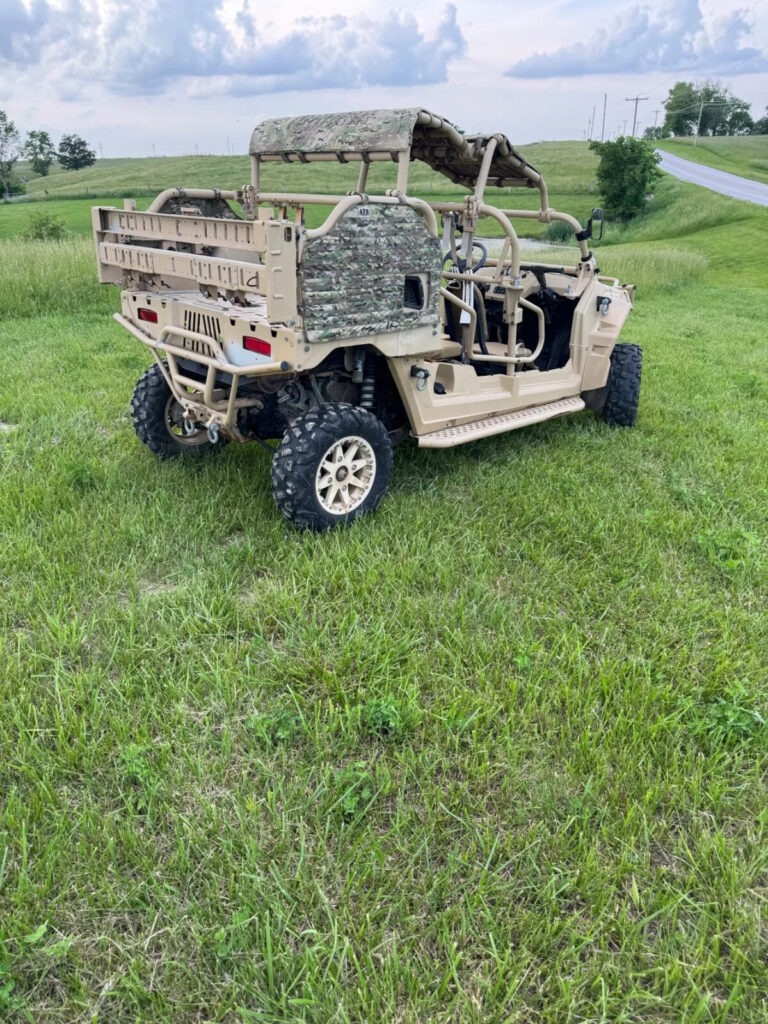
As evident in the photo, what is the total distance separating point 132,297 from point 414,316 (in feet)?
5.34

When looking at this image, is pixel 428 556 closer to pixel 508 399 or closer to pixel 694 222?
pixel 508 399

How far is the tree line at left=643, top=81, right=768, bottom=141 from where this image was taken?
98500mm

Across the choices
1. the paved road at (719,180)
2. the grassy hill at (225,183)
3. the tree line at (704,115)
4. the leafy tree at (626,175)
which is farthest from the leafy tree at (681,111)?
the leafy tree at (626,175)

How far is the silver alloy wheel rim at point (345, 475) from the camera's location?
3.85 metres

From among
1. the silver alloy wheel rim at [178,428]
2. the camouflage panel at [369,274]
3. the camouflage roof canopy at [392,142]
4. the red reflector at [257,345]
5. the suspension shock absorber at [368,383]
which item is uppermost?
the camouflage roof canopy at [392,142]

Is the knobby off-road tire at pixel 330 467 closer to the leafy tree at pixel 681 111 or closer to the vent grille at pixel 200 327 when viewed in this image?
the vent grille at pixel 200 327

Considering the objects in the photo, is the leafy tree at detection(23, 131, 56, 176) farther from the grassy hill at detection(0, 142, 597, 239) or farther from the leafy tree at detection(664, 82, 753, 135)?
the leafy tree at detection(664, 82, 753, 135)

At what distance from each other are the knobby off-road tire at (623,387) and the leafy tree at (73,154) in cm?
9415

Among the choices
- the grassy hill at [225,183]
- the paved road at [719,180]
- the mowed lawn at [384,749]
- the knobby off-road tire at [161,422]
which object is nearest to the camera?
the mowed lawn at [384,749]

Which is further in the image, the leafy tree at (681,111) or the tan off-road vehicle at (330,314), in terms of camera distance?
the leafy tree at (681,111)

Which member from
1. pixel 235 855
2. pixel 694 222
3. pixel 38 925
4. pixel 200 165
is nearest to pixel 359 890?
pixel 235 855

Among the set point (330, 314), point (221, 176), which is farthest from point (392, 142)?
point (221, 176)

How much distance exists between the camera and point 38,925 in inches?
76.2

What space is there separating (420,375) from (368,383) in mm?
301
